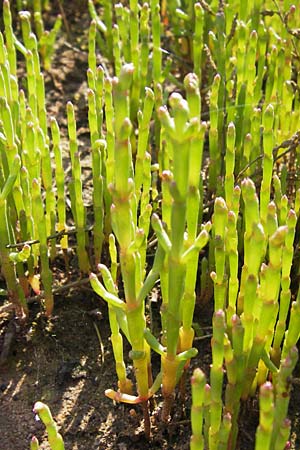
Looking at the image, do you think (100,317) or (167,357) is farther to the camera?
(100,317)

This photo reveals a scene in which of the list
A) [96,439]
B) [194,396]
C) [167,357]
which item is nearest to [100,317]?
[96,439]

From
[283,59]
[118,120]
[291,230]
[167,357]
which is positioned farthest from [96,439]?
[283,59]

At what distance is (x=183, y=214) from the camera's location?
931mm

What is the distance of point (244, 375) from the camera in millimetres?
1176

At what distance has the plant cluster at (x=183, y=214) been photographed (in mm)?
953

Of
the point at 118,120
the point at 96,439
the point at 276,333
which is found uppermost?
the point at 118,120

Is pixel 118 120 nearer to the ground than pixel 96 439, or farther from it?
farther from it

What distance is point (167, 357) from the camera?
45.6 inches

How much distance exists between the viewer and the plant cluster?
95 cm

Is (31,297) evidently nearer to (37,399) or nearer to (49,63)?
(37,399)

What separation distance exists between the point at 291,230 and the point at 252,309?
14cm

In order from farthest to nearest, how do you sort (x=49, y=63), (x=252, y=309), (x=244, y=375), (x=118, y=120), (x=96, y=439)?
(x=49, y=63)
(x=96, y=439)
(x=244, y=375)
(x=252, y=309)
(x=118, y=120)

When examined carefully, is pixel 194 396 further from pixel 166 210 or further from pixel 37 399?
pixel 37 399

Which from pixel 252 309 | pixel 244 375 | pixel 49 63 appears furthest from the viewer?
pixel 49 63
